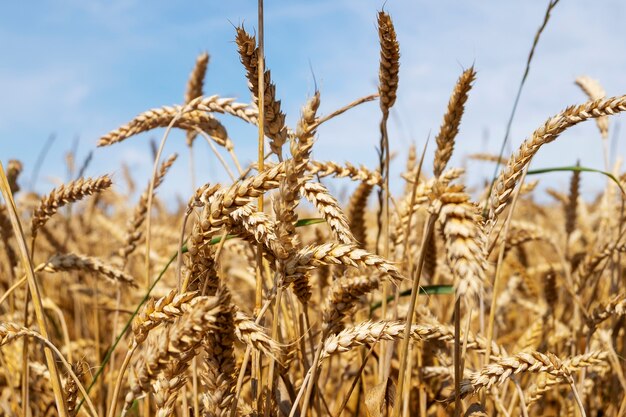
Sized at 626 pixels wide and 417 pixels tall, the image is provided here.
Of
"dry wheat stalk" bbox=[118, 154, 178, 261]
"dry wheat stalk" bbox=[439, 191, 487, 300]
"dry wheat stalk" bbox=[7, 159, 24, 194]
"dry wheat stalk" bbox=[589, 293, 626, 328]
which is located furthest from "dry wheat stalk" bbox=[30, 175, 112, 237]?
"dry wheat stalk" bbox=[589, 293, 626, 328]

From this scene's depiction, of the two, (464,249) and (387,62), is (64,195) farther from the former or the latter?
(464,249)

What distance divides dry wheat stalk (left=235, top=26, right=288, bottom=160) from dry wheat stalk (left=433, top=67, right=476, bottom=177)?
0.47 m

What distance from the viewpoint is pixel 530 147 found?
1249mm

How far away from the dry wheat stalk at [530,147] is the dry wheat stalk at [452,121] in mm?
290

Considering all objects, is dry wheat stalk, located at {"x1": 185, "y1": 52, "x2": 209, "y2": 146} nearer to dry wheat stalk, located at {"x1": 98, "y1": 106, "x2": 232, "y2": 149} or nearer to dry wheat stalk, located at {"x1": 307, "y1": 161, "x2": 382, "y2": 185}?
dry wheat stalk, located at {"x1": 98, "y1": 106, "x2": 232, "y2": 149}

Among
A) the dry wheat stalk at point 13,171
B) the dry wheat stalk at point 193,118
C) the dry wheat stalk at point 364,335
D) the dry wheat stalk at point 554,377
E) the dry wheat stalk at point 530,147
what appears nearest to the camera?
the dry wheat stalk at point 364,335

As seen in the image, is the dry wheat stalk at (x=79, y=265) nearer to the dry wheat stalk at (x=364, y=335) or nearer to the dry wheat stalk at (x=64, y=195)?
the dry wheat stalk at (x=64, y=195)

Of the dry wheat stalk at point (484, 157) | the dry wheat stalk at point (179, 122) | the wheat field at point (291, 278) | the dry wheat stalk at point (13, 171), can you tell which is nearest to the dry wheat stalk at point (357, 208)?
the wheat field at point (291, 278)

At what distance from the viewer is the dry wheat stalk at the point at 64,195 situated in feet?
5.21

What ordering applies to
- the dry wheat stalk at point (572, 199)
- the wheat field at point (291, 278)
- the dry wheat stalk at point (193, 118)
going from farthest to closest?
the dry wheat stalk at point (572, 199), the dry wheat stalk at point (193, 118), the wheat field at point (291, 278)

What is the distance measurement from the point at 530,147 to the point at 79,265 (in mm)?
1247

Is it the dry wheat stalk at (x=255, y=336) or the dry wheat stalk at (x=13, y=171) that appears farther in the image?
the dry wheat stalk at (x=13, y=171)

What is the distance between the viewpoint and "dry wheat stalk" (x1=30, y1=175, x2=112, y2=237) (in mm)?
1589

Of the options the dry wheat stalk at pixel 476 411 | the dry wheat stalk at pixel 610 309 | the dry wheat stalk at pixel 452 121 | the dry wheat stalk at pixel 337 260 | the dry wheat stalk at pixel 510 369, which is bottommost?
the dry wheat stalk at pixel 476 411
